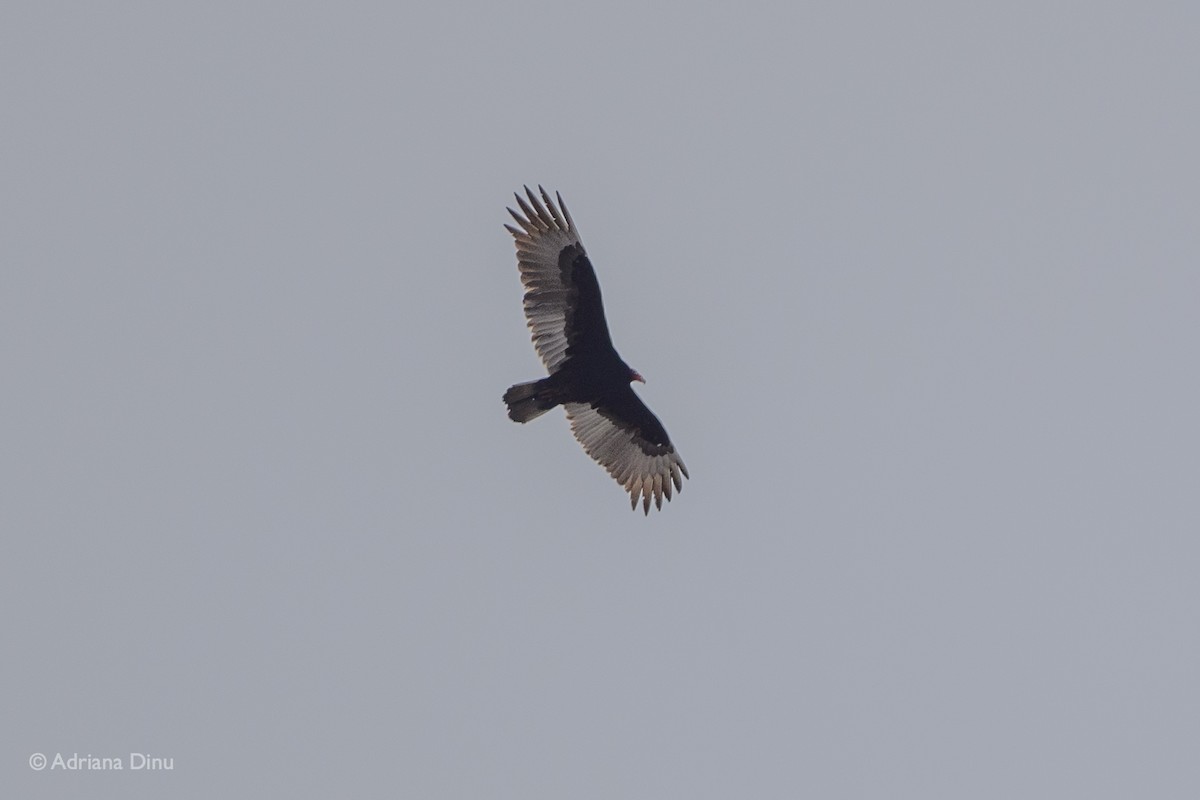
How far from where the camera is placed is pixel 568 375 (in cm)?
2136

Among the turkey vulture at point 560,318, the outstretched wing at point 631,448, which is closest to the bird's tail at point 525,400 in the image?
the turkey vulture at point 560,318

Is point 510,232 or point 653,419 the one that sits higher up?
point 510,232

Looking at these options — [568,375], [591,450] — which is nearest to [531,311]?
[568,375]

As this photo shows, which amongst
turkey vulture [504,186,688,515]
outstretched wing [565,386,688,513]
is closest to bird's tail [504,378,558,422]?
turkey vulture [504,186,688,515]

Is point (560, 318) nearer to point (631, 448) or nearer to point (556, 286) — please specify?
point (556, 286)

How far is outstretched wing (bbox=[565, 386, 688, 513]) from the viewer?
2256cm

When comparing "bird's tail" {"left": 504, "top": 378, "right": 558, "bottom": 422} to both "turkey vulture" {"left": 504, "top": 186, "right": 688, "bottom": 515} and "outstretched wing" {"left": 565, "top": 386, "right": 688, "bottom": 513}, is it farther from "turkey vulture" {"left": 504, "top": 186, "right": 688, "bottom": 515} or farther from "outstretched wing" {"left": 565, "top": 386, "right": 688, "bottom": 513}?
"outstretched wing" {"left": 565, "top": 386, "right": 688, "bottom": 513}

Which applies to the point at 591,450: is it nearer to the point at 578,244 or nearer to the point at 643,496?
the point at 643,496

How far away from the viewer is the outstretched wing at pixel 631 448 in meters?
22.6

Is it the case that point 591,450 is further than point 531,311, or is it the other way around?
point 591,450

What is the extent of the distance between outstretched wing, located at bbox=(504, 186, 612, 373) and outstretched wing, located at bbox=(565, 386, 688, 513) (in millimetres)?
1253

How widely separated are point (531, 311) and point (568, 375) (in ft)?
2.48

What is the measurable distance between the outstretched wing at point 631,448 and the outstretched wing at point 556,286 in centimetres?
125

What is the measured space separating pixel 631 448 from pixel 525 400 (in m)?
2.14
